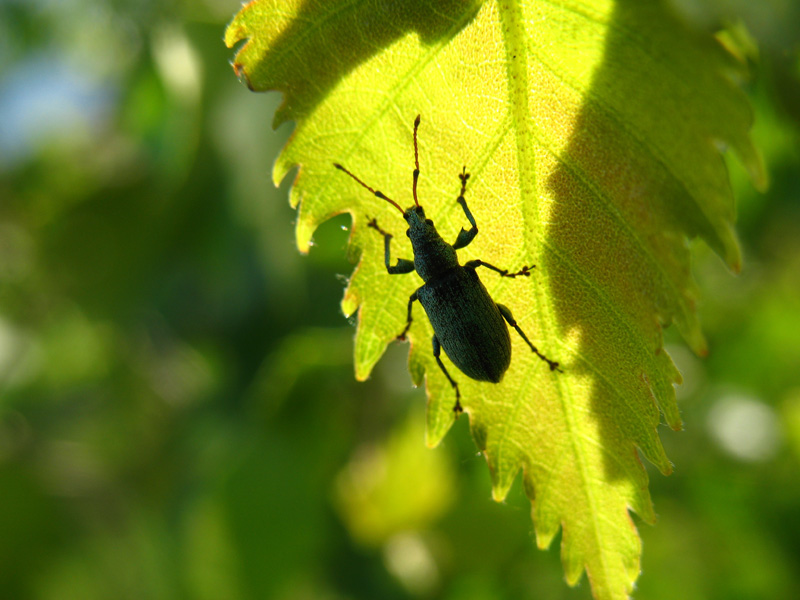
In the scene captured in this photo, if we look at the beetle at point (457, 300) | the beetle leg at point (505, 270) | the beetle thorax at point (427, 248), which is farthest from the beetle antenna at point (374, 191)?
the beetle leg at point (505, 270)

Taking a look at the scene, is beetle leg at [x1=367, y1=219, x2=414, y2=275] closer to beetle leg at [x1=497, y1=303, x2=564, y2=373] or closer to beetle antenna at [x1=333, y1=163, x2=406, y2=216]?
beetle antenna at [x1=333, y1=163, x2=406, y2=216]

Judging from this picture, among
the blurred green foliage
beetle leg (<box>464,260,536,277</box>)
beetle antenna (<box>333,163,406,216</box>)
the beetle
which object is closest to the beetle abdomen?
the beetle

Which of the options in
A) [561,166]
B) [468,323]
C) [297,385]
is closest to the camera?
[561,166]

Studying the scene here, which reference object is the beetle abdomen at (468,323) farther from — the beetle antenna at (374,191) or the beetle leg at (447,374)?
the beetle antenna at (374,191)

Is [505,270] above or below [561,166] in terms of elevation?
below

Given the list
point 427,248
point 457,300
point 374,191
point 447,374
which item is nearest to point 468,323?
point 457,300

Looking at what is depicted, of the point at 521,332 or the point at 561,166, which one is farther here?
the point at 521,332

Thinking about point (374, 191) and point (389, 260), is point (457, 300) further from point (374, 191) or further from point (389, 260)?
point (374, 191)
